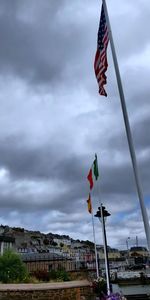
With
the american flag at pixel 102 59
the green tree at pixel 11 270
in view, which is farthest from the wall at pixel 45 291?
the american flag at pixel 102 59

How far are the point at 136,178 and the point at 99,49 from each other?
12.2ft

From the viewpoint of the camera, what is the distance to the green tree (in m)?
18.4

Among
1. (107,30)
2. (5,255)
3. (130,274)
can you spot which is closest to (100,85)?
(107,30)

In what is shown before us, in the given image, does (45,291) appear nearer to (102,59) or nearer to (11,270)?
(11,270)

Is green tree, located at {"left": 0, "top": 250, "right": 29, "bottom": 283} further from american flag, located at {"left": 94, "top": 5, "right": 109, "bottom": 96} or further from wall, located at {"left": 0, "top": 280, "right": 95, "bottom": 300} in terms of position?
american flag, located at {"left": 94, "top": 5, "right": 109, "bottom": 96}

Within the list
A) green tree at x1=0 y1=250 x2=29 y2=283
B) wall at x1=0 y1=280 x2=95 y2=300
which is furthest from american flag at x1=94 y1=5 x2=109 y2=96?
green tree at x1=0 y1=250 x2=29 y2=283

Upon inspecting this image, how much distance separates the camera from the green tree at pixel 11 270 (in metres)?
18.4

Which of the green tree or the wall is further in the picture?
the green tree

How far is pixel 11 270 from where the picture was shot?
70.6 feet

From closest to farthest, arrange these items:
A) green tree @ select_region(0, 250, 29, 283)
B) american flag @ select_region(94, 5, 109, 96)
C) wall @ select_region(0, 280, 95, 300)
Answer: american flag @ select_region(94, 5, 109, 96) < wall @ select_region(0, 280, 95, 300) < green tree @ select_region(0, 250, 29, 283)

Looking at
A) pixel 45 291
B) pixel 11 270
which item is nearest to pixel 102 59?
pixel 45 291

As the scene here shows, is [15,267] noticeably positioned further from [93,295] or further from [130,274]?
[130,274]

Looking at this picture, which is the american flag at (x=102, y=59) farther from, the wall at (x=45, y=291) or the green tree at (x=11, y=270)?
the green tree at (x=11, y=270)

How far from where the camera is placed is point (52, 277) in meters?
19.9
